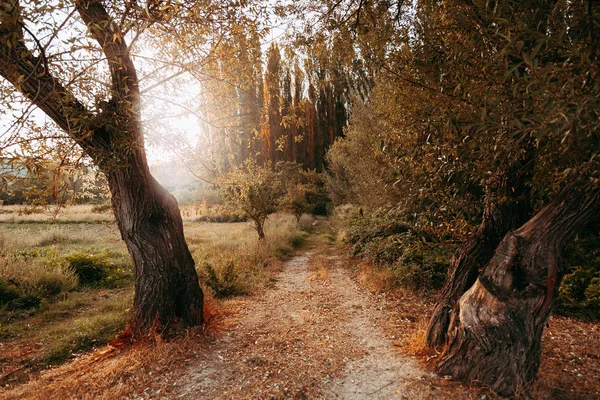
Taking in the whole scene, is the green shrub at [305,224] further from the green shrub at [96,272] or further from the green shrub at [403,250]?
the green shrub at [96,272]

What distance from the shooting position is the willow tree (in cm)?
400

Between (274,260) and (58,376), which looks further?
(274,260)

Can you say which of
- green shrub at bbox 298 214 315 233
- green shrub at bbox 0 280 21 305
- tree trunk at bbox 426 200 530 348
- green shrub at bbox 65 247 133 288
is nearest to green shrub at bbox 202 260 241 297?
green shrub at bbox 65 247 133 288

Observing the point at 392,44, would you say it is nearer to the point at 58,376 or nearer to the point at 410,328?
the point at 410,328

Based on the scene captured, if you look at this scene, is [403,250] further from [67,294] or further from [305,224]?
[305,224]

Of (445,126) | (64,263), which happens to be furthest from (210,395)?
(64,263)

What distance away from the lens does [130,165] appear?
4848 mm

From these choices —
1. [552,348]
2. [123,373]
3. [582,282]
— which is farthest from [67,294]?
[582,282]

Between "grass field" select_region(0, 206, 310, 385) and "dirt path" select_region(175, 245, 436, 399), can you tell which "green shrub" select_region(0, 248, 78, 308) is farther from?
"dirt path" select_region(175, 245, 436, 399)

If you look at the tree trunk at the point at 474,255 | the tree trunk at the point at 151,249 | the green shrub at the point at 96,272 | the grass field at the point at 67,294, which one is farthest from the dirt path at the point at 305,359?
the green shrub at the point at 96,272

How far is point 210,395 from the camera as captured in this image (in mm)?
3742

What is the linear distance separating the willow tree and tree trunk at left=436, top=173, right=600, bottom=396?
442 cm

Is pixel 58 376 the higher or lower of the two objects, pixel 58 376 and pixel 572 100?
the lower

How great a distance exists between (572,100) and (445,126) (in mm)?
1631
